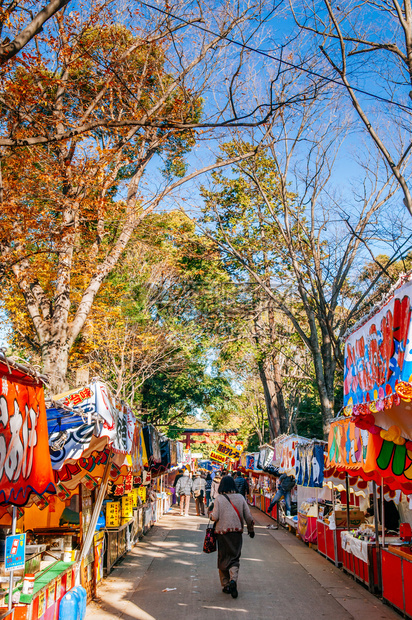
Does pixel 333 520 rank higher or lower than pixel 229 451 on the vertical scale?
lower

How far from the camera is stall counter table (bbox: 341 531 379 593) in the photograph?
8.24m

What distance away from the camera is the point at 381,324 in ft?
17.3

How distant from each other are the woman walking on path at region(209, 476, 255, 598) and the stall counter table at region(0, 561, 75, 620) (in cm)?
237

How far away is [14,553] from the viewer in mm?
4547

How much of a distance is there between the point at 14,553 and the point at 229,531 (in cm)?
427

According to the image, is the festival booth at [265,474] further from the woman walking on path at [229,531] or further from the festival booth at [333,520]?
the woman walking on path at [229,531]

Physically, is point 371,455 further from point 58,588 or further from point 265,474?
point 265,474

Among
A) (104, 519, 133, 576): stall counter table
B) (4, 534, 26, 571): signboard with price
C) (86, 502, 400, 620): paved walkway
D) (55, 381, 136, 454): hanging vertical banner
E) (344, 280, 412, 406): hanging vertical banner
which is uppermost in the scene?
(344, 280, 412, 406): hanging vertical banner

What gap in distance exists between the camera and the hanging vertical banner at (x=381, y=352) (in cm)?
445

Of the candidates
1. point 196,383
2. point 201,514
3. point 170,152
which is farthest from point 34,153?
point 196,383

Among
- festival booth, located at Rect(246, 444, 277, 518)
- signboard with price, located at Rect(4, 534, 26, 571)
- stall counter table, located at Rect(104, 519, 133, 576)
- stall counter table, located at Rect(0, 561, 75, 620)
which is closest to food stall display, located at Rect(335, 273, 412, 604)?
signboard with price, located at Rect(4, 534, 26, 571)

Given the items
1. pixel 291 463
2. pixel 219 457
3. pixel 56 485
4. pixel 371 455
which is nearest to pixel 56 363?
pixel 56 485

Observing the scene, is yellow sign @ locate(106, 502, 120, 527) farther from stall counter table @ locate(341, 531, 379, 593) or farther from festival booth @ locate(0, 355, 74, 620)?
festival booth @ locate(0, 355, 74, 620)

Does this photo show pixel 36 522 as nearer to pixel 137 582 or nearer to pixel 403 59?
pixel 137 582
